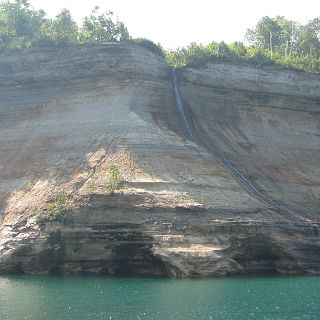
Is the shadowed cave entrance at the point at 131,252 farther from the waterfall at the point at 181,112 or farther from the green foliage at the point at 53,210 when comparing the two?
the waterfall at the point at 181,112

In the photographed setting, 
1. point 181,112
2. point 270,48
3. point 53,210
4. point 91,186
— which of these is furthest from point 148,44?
point 270,48

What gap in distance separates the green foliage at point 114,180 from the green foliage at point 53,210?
2.78 metres

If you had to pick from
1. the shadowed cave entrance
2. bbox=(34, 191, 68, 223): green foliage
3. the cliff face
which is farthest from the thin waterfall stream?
bbox=(34, 191, 68, 223): green foliage

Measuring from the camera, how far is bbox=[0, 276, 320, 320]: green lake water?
24141mm

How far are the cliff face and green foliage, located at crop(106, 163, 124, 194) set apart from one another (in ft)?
1.42

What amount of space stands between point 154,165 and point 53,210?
6.98 meters

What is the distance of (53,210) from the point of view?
37250 millimetres

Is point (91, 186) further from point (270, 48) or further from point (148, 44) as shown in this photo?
point (270, 48)

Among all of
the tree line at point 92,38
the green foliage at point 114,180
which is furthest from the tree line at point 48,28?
the green foliage at point 114,180

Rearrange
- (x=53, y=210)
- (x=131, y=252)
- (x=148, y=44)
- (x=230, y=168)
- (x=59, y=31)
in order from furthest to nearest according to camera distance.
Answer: (x=59, y=31) → (x=148, y=44) → (x=230, y=168) → (x=53, y=210) → (x=131, y=252)

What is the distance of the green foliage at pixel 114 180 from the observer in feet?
123

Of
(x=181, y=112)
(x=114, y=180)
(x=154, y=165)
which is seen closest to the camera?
(x=114, y=180)

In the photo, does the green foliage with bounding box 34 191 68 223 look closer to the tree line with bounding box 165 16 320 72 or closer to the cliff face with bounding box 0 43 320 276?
the cliff face with bounding box 0 43 320 276

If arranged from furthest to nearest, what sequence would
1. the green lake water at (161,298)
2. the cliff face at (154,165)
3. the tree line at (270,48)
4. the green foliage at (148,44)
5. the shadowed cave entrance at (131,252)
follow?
the tree line at (270,48)
the green foliage at (148,44)
the cliff face at (154,165)
the shadowed cave entrance at (131,252)
the green lake water at (161,298)
